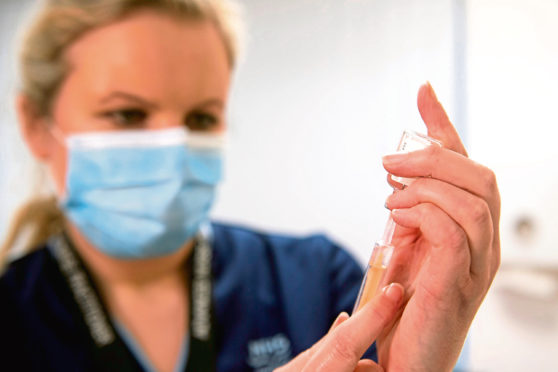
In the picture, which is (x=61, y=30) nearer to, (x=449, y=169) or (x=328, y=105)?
(x=328, y=105)

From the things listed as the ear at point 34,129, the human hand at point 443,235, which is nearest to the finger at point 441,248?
the human hand at point 443,235

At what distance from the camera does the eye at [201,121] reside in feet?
2.24

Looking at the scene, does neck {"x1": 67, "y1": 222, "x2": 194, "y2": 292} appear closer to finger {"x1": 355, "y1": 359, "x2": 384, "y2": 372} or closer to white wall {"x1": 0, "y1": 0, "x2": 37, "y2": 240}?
white wall {"x1": 0, "y1": 0, "x2": 37, "y2": 240}

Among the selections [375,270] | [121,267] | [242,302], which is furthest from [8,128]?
[375,270]

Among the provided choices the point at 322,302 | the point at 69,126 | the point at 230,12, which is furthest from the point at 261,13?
the point at 322,302

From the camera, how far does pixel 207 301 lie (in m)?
0.73

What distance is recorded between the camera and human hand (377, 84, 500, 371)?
0.85ft

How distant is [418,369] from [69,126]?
0.59 meters

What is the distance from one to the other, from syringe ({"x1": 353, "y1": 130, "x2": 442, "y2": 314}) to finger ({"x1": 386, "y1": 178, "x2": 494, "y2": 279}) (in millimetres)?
12

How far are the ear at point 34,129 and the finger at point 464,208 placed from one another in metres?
0.63

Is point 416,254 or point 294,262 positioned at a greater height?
point 416,254

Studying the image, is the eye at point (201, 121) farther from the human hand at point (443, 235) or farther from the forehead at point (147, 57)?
the human hand at point (443, 235)

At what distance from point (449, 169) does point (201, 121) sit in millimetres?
508

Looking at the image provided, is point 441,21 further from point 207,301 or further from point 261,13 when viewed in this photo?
point 207,301
